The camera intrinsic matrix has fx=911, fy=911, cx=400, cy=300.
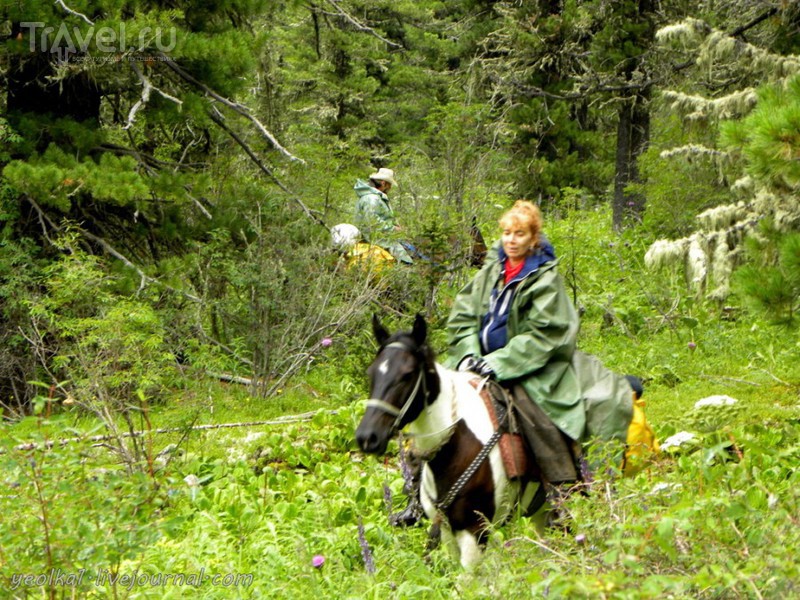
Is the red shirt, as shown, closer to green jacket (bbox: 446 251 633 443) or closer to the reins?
green jacket (bbox: 446 251 633 443)

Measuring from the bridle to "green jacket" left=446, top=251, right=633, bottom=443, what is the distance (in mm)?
675

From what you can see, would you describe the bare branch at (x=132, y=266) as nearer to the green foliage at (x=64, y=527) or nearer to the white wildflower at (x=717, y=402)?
the white wildflower at (x=717, y=402)

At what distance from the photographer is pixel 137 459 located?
6.63 metres

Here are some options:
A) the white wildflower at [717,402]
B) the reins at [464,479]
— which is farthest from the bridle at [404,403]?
the white wildflower at [717,402]

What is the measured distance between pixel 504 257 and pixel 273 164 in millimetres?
7456

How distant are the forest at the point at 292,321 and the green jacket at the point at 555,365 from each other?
0.45m

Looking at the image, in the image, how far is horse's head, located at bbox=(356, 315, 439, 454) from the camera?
14.6 feet

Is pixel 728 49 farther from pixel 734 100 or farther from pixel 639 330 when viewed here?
pixel 639 330

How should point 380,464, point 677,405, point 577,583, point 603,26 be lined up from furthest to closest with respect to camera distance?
point 603,26 < point 677,405 < point 380,464 < point 577,583

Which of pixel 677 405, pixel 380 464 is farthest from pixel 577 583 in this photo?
pixel 677 405

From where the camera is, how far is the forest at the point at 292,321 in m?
3.94

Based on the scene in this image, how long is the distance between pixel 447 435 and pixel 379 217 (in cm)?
683

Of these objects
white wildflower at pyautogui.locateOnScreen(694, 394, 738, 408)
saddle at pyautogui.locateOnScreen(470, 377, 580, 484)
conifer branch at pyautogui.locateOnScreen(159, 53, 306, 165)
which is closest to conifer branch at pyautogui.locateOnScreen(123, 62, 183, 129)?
conifer branch at pyautogui.locateOnScreen(159, 53, 306, 165)

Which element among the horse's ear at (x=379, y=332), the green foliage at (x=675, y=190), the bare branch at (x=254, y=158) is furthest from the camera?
the green foliage at (x=675, y=190)
